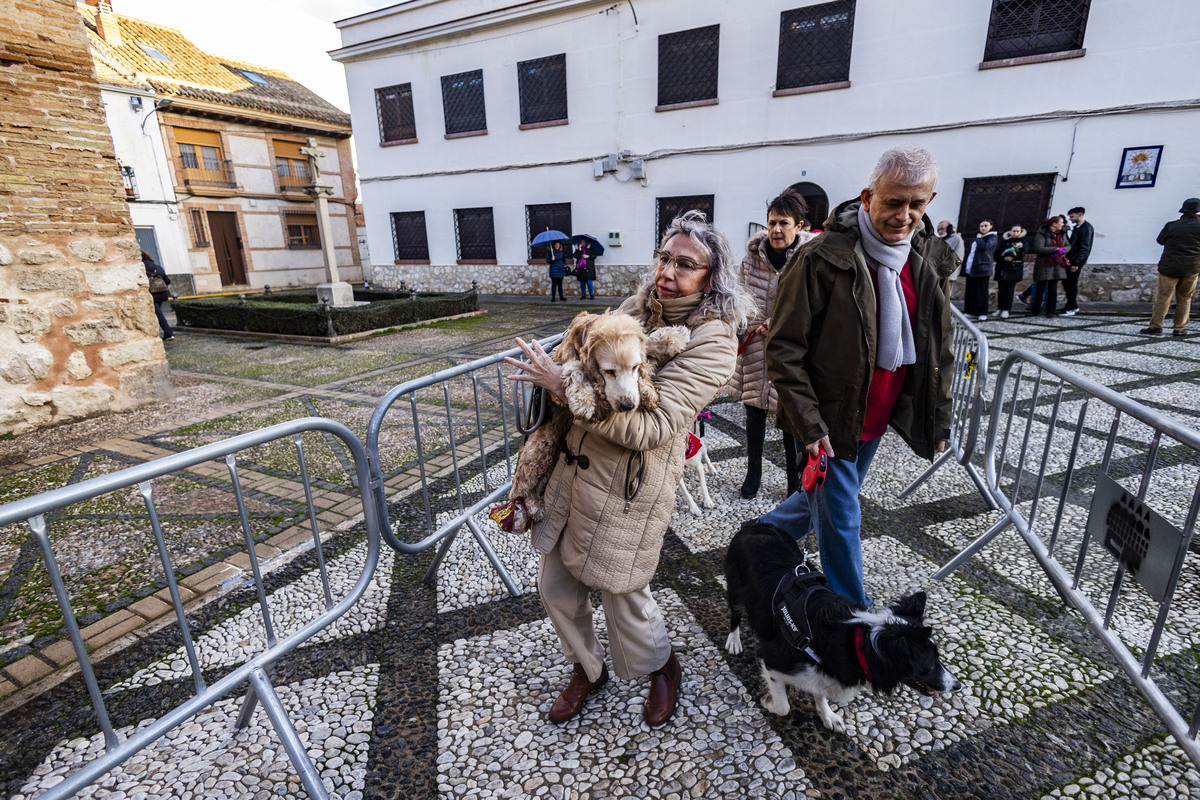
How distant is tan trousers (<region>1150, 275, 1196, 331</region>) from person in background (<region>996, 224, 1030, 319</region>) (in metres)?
2.38

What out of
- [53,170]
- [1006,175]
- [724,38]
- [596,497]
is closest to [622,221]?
[724,38]

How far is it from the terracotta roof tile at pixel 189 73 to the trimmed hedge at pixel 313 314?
13709mm

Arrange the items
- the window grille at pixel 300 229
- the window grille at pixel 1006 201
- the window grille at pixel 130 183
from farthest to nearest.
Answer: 1. the window grille at pixel 300 229
2. the window grille at pixel 130 183
3. the window grille at pixel 1006 201

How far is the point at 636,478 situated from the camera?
182 cm

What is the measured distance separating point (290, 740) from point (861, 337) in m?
2.45

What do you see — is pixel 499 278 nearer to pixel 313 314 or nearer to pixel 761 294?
pixel 313 314

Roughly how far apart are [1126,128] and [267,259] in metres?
29.0

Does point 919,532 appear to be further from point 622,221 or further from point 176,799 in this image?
point 622,221

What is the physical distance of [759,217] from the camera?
46.0 feet

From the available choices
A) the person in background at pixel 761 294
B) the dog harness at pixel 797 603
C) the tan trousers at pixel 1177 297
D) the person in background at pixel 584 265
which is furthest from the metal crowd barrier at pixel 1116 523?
the person in background at pixel 584 265

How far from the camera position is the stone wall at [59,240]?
529 cm

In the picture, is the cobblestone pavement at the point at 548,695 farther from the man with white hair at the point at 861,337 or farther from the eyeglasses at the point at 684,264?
the eyeglasses at the point at 684,264

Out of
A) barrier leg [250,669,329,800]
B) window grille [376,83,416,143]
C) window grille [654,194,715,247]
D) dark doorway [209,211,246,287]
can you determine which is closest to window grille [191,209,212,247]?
dark doorway [209,211,246,287]

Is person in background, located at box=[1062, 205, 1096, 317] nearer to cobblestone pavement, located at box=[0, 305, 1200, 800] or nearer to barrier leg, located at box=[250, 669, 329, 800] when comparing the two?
cobblestone pavement, located at box=[0, 305, 1200, 800]
